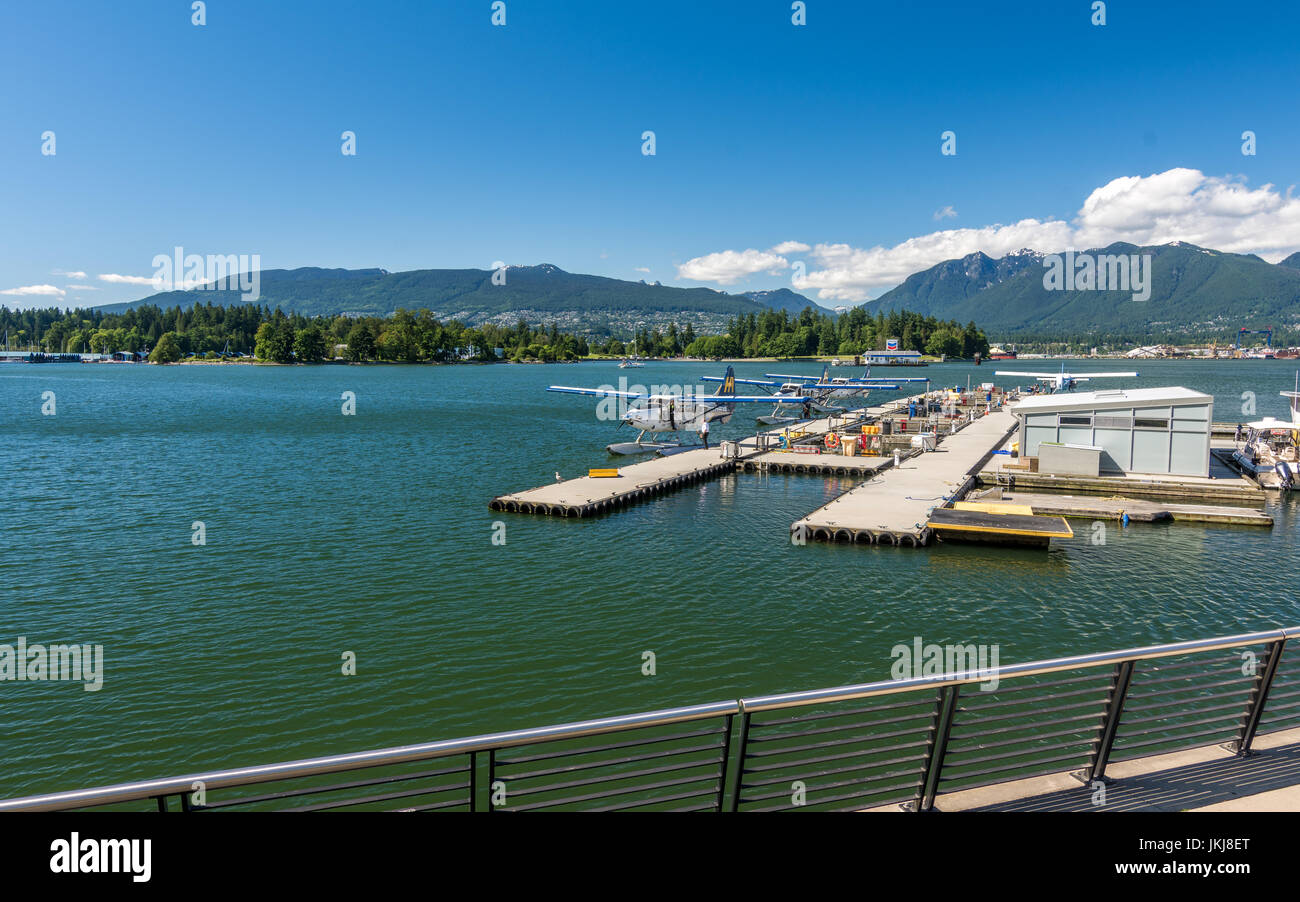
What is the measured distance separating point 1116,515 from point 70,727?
33.4 metres

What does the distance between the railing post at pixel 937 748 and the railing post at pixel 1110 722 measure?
1.40m

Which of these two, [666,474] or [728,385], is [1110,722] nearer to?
[666,474]

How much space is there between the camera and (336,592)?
20656mm

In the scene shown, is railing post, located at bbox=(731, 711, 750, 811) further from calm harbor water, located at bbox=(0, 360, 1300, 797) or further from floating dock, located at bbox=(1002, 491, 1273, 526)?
floating dock, located at bbox=(1002, 491, 1273, 526)

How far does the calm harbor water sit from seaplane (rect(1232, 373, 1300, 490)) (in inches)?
253

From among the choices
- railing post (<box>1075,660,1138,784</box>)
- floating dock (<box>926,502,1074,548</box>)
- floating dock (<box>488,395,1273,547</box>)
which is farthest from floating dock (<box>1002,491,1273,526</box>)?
railing post (<box>1075,660,1138,784</box>)

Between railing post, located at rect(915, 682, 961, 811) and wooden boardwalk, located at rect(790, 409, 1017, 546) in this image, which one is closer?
railing post, located at rect(915, 682, 961, 811)

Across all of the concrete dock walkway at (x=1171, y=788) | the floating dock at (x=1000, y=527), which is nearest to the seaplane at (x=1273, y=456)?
the floating dock at (x=1000, y=527)

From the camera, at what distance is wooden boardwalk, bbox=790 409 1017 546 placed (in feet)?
85.9

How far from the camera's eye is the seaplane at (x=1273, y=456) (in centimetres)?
3588

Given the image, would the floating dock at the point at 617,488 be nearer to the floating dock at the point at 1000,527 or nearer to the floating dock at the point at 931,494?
the floating dock at the point at 931,494

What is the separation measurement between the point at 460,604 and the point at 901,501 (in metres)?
19.3

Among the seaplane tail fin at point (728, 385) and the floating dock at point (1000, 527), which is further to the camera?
the seaplane tail fin at point (728, 385)
